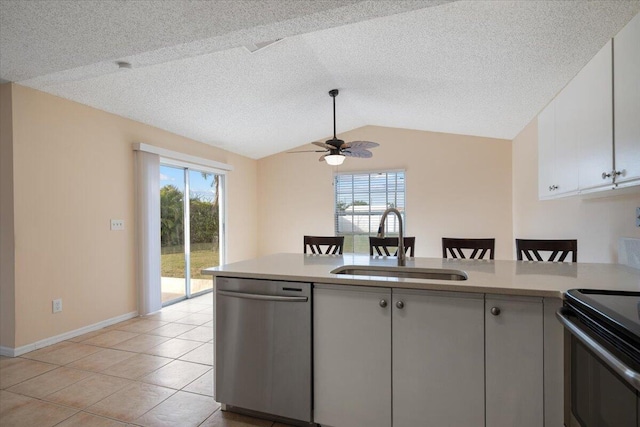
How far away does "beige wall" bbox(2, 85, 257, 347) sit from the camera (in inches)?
113

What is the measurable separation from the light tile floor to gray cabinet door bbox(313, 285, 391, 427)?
426 mm

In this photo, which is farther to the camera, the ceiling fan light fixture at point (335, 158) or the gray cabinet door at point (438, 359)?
the ceiling fan light fixture at point (335, 158)

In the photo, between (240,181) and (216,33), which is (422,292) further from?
(240,181)

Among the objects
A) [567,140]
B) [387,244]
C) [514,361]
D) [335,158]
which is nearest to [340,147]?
[335,158]

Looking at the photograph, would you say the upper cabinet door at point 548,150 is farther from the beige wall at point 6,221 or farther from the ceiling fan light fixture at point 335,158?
the beige wall at point 6,221

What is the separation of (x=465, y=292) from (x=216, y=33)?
6.82 ft

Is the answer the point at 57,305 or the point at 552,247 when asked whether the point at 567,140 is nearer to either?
the point at 552,247

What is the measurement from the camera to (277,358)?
176 cm

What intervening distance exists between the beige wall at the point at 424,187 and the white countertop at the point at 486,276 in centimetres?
331

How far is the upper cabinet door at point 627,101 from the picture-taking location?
57.2 inches

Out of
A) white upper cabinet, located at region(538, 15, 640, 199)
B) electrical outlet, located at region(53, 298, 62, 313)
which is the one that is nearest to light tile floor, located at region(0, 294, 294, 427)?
electrical outlet, located at region(53, 298, 62, 313)

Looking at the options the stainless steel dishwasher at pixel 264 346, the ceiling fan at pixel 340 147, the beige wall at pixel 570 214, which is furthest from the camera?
the ceiling fan at pixel 340 147

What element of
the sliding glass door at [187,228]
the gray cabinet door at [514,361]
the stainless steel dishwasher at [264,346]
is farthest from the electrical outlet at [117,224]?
the gray cabinet door at [514,361]

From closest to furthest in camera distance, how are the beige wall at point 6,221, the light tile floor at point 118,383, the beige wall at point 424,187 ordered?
the light tile floor at point 118,383
the beige wall at point 6,221
the beige wall at point 424,187
